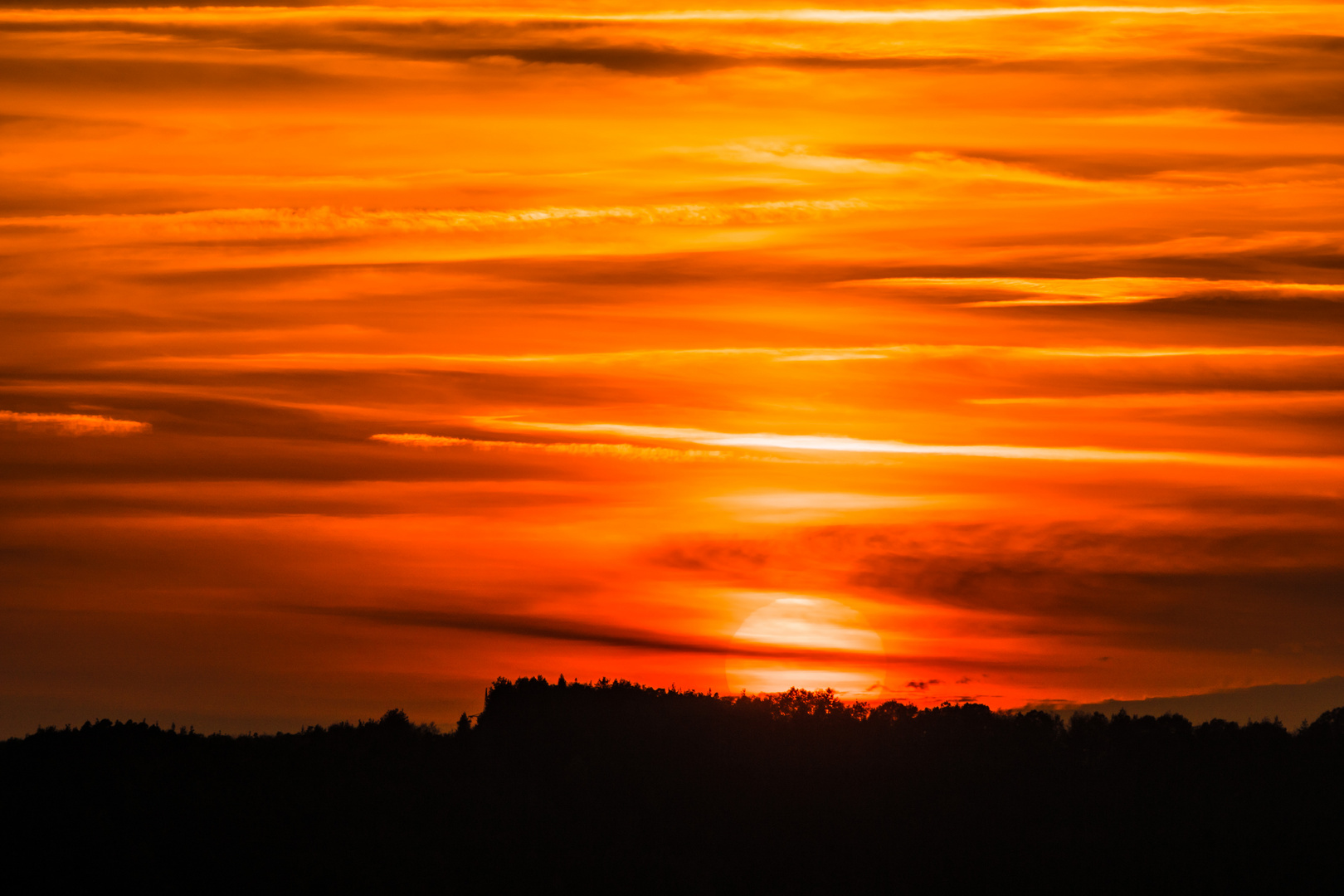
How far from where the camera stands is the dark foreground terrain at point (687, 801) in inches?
1383

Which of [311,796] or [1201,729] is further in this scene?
[1201,729]

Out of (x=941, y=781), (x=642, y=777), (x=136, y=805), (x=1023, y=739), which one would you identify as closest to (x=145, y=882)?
(x=136, y=805)

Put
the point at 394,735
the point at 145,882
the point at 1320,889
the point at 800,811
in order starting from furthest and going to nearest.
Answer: the point at 394,735 → the point at 800,811 → the point at 1320,889 → the point at 145,882

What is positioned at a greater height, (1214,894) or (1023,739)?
(1023,739)

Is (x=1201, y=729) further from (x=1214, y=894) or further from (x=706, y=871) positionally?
(x=706, y=871)

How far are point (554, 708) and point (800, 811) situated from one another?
30.5ft

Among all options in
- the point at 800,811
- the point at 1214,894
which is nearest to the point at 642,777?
the point at 800,811

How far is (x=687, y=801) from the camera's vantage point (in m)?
39.8

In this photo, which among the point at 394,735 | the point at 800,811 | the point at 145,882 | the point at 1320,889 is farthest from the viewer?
the point at 394,735

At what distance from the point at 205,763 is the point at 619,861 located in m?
11.1

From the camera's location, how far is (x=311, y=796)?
125 feet

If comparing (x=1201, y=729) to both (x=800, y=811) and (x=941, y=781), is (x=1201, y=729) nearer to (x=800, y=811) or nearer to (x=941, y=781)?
(x=941, y=781)

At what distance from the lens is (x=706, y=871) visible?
118ft

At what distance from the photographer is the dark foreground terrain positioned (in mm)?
35125
